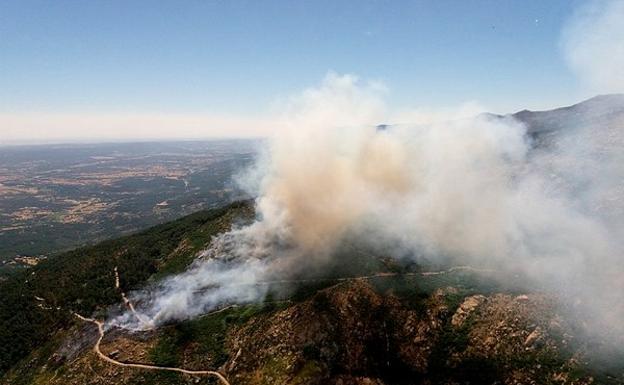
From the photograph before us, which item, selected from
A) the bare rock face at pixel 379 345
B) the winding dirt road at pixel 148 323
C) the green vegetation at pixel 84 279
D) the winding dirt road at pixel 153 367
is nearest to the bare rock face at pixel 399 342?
the bare rock face at pixel 379 345

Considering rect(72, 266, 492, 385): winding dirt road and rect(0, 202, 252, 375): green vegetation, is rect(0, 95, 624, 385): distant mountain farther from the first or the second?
rect(0, 202, 252, 375): green vegetation

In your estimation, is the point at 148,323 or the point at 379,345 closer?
the point at 379,345

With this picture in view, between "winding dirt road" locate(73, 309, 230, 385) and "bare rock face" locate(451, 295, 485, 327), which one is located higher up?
"bare rock face" locate(451, 295, 485, 327)

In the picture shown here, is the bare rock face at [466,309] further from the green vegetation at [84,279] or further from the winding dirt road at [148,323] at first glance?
the green vegetation at [84,279]

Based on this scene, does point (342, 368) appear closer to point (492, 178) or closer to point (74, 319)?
point (74, 319)

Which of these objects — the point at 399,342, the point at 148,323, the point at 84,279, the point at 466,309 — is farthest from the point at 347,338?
the point at 84,279

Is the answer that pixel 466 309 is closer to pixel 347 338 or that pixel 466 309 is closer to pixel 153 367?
pixel 347 338

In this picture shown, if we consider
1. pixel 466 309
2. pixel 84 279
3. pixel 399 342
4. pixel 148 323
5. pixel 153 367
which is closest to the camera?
pixel 399 342

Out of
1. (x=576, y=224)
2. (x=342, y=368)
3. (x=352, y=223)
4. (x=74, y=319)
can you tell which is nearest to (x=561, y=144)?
(x=576, y=224)

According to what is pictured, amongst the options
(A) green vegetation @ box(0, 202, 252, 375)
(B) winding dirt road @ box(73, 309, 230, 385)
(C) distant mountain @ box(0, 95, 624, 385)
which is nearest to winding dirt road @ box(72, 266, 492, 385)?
(B) winding dirt road @ box(73, 309, 230, 385)
